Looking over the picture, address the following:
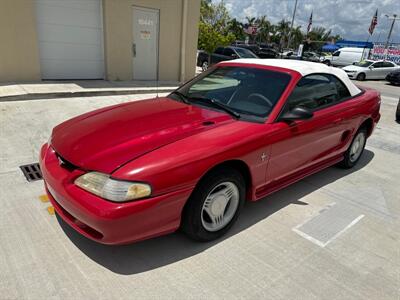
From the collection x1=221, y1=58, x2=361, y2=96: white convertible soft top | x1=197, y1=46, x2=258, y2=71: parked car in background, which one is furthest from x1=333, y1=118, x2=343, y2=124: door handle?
x1=197, y1=46, x2=258, y2=71: parked car in background

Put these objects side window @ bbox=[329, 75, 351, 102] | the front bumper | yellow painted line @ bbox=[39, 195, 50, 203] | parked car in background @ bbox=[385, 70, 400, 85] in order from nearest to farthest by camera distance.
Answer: the front bumper < yellow painted line @ bbox=[39, 195, 50, 203] < side window @ bbox=[329, 75, 351, 102] < parked car in background @ bbox=[385, 70, 400, 85]

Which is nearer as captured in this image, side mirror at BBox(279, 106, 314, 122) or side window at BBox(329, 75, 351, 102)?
side mirror at BBox(279, 106, 314, 122)

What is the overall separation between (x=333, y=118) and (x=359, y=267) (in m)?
1.86

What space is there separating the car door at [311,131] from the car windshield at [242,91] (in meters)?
0.19

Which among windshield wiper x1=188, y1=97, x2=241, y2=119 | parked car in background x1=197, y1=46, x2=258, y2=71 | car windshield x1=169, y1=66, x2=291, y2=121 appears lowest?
parked car in background x1=197, y1=46, x2=258, y2=71

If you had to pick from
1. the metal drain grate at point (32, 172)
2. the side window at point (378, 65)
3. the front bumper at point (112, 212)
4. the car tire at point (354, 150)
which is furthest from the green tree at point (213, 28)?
the front bumper at point (112, 212)

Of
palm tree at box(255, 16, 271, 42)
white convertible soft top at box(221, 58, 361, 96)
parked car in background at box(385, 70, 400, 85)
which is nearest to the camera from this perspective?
white convertible soft top at box(221, 58, 361, 96)

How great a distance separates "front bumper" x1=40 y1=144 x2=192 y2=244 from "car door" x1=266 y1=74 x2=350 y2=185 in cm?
126

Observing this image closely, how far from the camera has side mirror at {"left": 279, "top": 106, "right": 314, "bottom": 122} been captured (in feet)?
10.8

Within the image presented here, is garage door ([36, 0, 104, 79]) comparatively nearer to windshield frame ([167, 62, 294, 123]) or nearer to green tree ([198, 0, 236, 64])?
windshield frame ([167, 62, 294, 123])

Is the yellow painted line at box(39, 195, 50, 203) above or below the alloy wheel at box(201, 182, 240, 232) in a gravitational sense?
below

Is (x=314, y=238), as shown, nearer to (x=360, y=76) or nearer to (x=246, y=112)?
(x=246, y=112)

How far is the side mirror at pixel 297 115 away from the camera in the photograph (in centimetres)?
331

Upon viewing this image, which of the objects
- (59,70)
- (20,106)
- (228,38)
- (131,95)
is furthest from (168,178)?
(228,38)
